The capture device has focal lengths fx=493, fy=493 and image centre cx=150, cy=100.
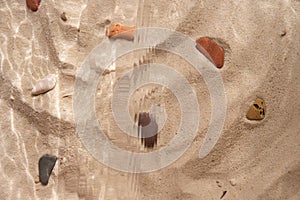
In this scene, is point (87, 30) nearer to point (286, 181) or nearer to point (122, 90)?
point (122, 90)

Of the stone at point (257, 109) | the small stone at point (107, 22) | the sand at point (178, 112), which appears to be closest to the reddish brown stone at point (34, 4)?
the sand at point (178, 112)

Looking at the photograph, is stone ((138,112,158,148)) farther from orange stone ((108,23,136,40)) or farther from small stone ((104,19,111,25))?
small stone ((104,19,111,25))

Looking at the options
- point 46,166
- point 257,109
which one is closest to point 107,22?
point 46,166

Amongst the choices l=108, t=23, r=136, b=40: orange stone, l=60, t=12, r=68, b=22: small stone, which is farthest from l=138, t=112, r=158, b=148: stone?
l=60, t=12, r=68, b=22: small stone

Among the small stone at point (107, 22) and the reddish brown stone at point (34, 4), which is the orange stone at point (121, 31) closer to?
the small stone at point (107, 22)

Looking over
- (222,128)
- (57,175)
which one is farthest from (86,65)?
(222,128)

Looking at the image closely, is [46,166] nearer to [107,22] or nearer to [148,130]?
[148,130]

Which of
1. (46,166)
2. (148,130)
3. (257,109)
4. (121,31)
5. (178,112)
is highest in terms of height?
(121,31)
